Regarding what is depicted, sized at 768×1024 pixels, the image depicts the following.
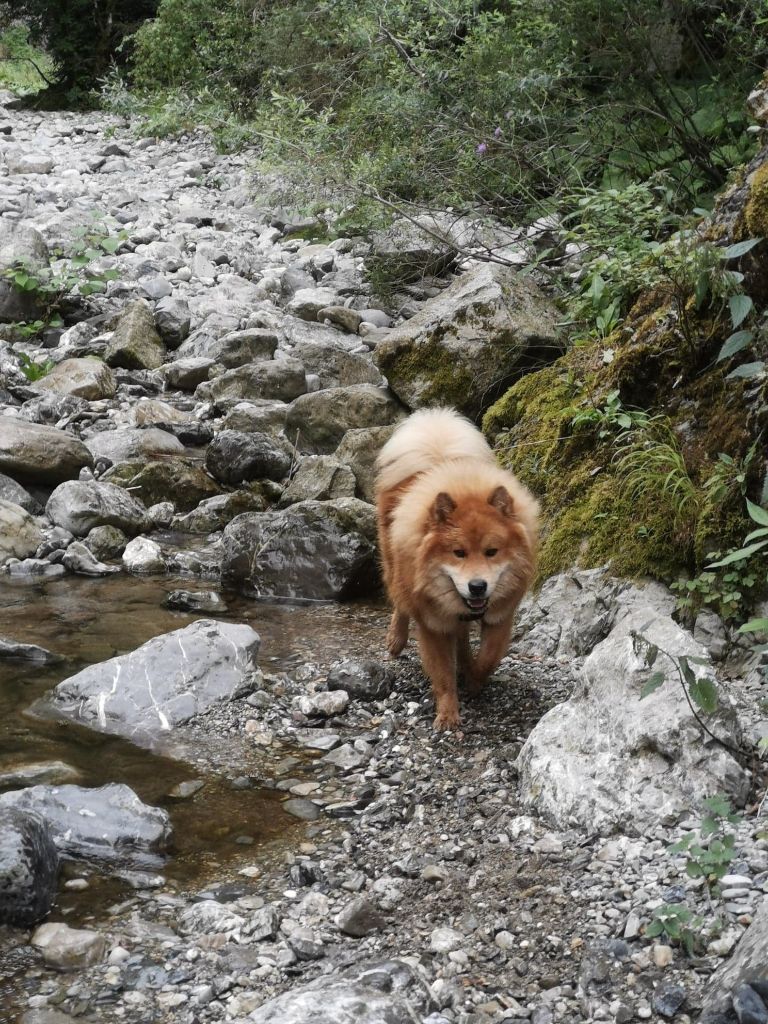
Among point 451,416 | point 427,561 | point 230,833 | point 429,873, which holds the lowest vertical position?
point 230,833

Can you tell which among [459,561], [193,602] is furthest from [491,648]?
[193,602]

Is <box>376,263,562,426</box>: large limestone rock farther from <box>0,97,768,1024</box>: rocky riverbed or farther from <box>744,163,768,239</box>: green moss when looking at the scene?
<box>744,163,768,239</box>: green moss

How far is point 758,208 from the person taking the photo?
5.04 m

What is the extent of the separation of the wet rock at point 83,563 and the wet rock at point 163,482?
1.06 metres

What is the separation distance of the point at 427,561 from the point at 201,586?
2808 mm

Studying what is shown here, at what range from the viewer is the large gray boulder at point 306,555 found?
275 inches

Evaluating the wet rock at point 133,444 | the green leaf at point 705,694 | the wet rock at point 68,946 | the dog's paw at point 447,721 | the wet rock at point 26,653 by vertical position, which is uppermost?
the green leaf at point 705,694

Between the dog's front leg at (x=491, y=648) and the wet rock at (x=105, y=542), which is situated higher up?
the dog's front leg at (x=491, y=648)

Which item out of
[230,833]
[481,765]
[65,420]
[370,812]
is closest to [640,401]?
[481,765]

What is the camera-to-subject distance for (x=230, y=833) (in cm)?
410

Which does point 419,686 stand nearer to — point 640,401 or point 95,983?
point 640,401

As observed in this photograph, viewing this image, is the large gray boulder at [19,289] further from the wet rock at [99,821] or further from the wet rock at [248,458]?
the wet rock at [99,821]

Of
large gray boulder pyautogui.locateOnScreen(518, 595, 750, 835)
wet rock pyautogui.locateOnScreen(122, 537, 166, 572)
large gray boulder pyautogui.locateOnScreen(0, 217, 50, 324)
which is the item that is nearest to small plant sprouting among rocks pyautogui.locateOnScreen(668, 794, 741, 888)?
large gray boulder pyautogui.locateOnScreen(518, 595, 750, 835)

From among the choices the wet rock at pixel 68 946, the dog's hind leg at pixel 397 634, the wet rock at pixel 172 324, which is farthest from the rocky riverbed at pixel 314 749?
the wet rock at pixel 172 324
